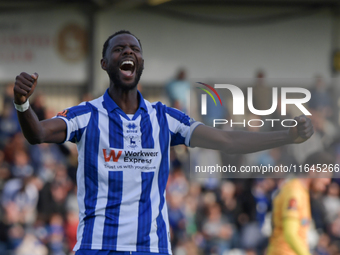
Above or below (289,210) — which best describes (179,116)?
above

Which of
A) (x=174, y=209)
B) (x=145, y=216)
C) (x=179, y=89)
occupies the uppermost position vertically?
(x=179, y=89)

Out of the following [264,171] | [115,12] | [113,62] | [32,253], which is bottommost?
[32,253]

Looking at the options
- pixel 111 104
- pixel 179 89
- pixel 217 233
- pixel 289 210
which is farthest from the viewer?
pixel 179 89

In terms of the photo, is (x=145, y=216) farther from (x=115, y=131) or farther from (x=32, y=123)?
(x=32, y=123)

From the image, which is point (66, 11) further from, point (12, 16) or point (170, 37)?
point (170, 37)

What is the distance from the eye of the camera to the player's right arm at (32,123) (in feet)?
10.1

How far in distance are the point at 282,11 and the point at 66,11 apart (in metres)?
5.87

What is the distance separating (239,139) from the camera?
3674 mm

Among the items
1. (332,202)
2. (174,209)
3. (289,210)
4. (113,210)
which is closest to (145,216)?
(113,210)

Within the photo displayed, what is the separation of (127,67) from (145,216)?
2.98 ft

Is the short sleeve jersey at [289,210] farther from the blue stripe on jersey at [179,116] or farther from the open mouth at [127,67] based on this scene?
the open mouth at [127,67]

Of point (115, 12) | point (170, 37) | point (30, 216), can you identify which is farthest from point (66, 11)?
point (30, 216)

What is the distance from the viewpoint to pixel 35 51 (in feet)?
51.2

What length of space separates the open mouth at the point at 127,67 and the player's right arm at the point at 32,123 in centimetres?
50
